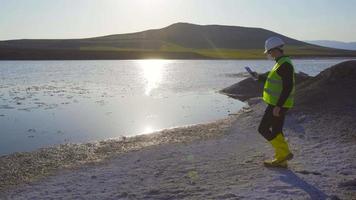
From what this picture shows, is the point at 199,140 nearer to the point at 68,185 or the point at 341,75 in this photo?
the point at 68,185

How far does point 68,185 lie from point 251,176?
3.48 metres

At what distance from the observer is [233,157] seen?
36.6 ft

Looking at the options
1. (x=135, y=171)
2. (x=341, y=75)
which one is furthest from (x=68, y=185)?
(x=341, y=75)

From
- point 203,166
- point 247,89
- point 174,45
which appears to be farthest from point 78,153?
point 174,45

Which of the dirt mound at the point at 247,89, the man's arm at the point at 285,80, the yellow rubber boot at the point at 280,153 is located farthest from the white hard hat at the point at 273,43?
the dirt mound at the point at 247,89

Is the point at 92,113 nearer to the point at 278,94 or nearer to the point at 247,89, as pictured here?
the point at 247,89

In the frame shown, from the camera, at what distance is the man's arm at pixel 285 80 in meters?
8.90

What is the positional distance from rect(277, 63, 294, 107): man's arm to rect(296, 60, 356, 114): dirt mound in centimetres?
645

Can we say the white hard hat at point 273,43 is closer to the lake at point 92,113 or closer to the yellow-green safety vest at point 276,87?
the yellow-green safety vest at point 276,87

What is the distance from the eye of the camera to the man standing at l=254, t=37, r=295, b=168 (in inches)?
352

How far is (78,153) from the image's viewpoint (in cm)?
1259

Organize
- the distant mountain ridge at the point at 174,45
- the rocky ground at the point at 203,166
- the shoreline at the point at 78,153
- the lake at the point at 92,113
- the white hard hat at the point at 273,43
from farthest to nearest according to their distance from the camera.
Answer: the distant mountain ridge at the point at 174,45, the lake at the point at 92,113, the shoreline at the point at 78,153, the white hard hat at the point at 273,43, the rocky ground at the point at 203,166

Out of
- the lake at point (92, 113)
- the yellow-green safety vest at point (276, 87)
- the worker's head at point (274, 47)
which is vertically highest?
the worker's head at point (274, 47)

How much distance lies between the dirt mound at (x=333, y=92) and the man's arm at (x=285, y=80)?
6.45 metres
